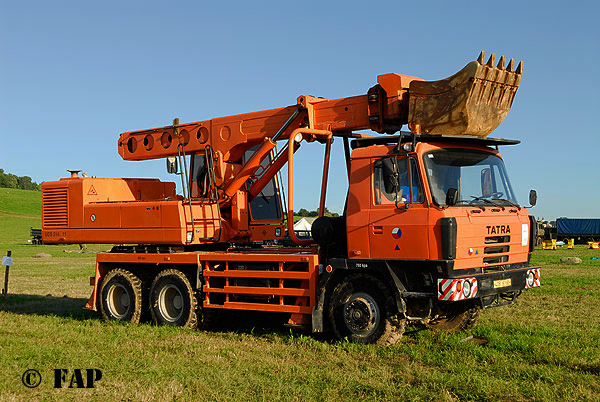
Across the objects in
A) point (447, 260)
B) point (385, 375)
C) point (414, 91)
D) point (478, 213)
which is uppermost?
point (414, 91)

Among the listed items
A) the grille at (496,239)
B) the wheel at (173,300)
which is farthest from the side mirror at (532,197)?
the wheel at (173,300)

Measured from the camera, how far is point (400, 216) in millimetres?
8891

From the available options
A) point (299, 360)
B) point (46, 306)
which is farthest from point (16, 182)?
point (299, 360)

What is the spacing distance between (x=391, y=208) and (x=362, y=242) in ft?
2.31

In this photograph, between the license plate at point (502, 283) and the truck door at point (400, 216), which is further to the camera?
the license plate at point (502, 283)

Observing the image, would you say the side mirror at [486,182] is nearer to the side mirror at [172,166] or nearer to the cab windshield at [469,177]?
the cab windshield at [469,177]

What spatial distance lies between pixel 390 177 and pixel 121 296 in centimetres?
700

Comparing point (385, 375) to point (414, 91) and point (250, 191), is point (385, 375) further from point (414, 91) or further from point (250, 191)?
point (250, 191)

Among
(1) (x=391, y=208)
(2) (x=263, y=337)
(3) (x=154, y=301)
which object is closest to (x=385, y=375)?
(1) (x=391, y=208)

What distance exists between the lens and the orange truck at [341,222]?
8820 mm

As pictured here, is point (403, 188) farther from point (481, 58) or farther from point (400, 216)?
point (481, 58)

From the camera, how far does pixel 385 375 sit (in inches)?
294

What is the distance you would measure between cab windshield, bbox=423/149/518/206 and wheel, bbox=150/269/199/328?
5.04 meters

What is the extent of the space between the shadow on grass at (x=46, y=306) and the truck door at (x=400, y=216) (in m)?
7.15
